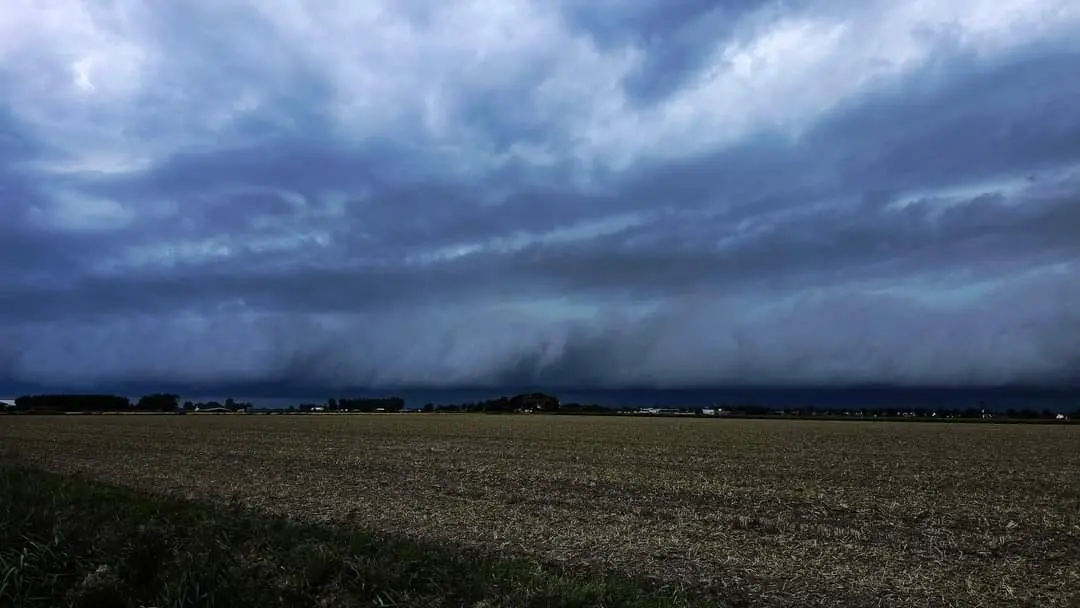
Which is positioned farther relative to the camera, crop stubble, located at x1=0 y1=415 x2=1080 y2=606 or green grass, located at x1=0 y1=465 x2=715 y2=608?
crop stubble, located at x1=0 y1=415 x2=1080 y2=606

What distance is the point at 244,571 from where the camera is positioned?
27.1 ft

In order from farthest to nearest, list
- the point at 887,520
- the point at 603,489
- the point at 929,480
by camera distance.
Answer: the point at 929,480 < the point at 603,489 < the point at 887,520

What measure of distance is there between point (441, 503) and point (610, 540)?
21.2 feet

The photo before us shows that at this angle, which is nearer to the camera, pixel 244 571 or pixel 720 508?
pixel 244 571

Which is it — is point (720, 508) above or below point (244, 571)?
below

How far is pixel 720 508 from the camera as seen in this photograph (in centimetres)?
1902

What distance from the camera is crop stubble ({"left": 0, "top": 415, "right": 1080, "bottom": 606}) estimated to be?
11.9m

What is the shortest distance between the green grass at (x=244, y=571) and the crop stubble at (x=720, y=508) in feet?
9.80

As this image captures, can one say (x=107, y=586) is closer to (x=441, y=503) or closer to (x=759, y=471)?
(x=441, y=503)

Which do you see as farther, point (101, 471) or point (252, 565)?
point (101, 471)

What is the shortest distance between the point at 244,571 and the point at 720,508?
1347 cm

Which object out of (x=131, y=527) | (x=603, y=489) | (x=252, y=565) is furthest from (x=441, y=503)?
(x=252, y=565)

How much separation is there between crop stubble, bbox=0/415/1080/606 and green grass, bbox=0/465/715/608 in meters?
2.99

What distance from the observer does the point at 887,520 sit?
17516mm
